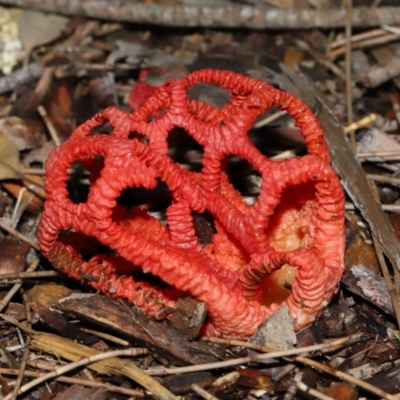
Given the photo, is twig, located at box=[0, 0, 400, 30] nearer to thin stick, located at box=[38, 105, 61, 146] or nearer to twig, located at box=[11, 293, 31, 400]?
thin stick, located at box=[38, 105, 61, 146]

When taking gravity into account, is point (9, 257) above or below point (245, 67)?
below

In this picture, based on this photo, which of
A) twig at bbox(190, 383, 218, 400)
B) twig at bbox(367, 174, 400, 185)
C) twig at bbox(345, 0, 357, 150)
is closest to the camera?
twig at bbox(190, 383, 218, 400)

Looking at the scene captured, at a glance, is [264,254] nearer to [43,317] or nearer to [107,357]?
[107,357]

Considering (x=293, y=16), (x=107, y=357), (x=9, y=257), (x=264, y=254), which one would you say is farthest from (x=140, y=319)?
(x=293, y=16)

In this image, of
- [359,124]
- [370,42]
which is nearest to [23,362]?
[359,124]

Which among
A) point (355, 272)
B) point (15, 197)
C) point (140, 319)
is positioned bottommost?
point (15, 197)

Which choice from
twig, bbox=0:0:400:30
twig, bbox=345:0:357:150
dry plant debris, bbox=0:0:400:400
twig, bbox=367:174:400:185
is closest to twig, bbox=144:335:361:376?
dry plant debris, bbox=0:0:400:400

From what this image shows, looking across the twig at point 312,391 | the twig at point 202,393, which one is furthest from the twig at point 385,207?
the twig at point 202,393
